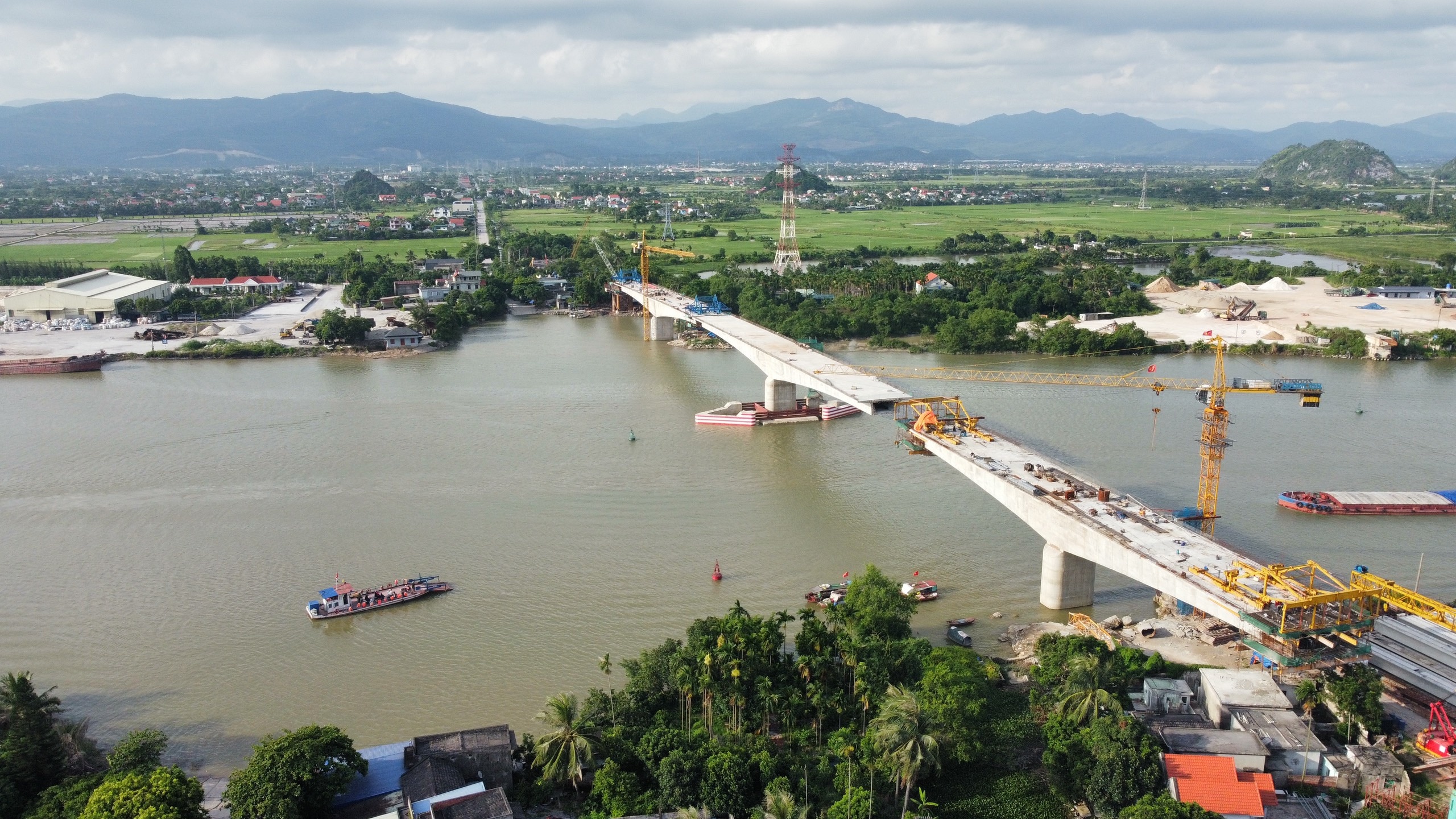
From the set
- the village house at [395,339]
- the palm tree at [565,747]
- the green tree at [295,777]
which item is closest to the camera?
the green tree at [295,777]

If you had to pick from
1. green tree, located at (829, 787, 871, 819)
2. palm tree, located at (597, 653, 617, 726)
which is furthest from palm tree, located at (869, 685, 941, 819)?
palm tree, located at (597, 653, 617, 726)

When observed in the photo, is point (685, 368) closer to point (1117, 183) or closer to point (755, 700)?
point (755, 700)

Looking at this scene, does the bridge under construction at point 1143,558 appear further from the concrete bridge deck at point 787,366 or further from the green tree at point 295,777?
the green tree at point 295,777

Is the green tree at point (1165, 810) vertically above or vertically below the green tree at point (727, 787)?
above

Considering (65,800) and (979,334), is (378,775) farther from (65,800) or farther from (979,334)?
(979,334)

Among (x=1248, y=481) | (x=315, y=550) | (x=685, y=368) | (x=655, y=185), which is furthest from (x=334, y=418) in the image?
(x=655, y=185)

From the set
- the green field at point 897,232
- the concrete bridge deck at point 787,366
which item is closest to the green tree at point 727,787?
the concrete bridge deck at point 787,366
